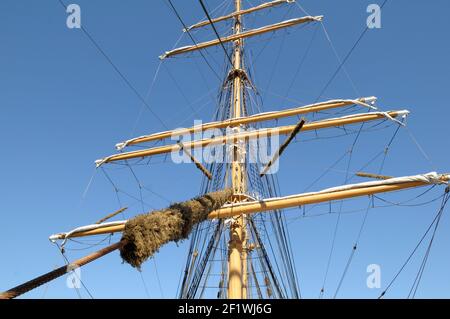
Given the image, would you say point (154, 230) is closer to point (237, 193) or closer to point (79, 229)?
point (79, 229)

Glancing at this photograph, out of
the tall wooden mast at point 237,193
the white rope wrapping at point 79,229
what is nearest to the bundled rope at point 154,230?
the white rope wrapping at point 79,229

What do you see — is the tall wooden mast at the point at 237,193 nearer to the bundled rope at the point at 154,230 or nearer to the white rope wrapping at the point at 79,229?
the white rope wrapping at the point at 79,229

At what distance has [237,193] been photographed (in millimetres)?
12477

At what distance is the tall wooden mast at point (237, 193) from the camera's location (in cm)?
1024

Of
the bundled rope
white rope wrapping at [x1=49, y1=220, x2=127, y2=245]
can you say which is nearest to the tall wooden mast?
white rope wrapping at [x1=49, y1=220, x2=127, y2=245]

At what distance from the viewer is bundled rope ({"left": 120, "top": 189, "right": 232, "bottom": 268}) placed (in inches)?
165

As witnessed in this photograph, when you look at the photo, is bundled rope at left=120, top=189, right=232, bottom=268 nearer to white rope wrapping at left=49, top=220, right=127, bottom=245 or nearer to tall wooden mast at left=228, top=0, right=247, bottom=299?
white rope wrapping at left=49, top=220, right=127, bottom=245

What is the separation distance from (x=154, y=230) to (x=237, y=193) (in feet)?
26.5

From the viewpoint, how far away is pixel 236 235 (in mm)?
11531

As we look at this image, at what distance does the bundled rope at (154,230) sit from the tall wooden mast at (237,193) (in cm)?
474

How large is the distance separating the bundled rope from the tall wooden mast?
15.5 ft

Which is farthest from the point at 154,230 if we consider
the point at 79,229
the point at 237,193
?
the point at 237,193

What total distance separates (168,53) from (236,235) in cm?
1057
